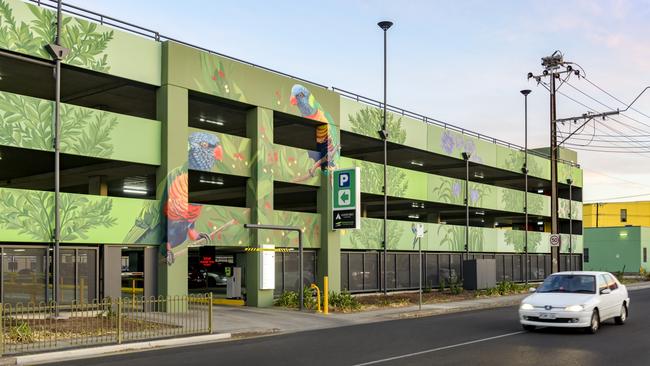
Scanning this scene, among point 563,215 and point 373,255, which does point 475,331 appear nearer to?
point 373,255

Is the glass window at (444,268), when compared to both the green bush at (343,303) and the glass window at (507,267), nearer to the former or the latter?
the glass window at (507,267)

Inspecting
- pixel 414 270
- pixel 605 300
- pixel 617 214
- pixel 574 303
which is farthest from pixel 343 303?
pixel 617 214

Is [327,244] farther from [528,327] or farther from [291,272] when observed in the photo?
[528,327]

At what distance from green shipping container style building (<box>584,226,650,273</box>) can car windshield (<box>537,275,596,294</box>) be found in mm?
62462

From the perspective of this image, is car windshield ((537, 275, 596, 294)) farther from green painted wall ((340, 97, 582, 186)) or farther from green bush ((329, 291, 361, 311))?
green painted wall ((340, 97, 582, 186))

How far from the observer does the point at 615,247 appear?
257 feet

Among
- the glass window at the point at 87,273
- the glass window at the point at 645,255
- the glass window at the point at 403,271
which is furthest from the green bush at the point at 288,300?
the glass window at the point at 645,255

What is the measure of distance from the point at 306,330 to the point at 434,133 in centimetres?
2214

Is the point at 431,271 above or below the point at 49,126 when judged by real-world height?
below

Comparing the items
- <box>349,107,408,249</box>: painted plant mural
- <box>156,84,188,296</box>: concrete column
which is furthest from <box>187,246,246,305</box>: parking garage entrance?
<box>349,107,408,249</box>: painted plant mural

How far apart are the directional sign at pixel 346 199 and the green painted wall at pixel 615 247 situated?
5564 centimetres

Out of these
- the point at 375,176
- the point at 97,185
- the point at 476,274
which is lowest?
the point at 476,274

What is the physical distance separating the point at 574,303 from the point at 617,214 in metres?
103

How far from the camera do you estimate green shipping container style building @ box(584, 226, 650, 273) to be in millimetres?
76625
